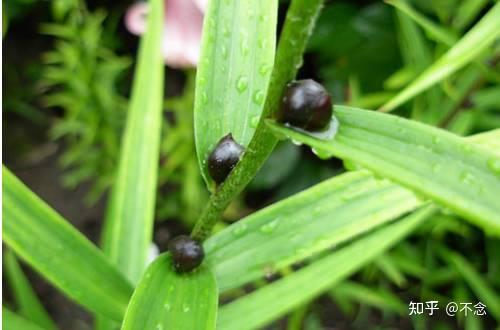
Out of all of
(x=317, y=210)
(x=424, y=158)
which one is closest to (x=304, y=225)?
(x=317, y=210)

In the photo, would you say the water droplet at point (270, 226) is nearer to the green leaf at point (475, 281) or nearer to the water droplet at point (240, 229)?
the water droplet at point (240, 229)

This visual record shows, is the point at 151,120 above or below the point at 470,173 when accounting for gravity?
below

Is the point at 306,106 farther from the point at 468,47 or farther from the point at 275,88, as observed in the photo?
the point at 468,47

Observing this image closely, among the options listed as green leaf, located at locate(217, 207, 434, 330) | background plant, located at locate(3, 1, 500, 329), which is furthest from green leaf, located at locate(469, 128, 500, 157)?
green leaf, located at locate(217, 207, 434, 330)

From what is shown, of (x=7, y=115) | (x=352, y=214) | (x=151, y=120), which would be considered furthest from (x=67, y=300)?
(x=352, y=214)

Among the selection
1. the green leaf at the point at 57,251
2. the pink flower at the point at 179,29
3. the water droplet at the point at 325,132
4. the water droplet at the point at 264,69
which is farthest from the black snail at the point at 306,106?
the pink flower at the point at 179,29

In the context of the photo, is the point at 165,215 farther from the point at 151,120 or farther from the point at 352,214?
the point at 352,214

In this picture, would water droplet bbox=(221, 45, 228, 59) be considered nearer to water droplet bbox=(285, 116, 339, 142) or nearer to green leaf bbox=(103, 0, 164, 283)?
water droplet bbox=(285, 116, 339, 142)
